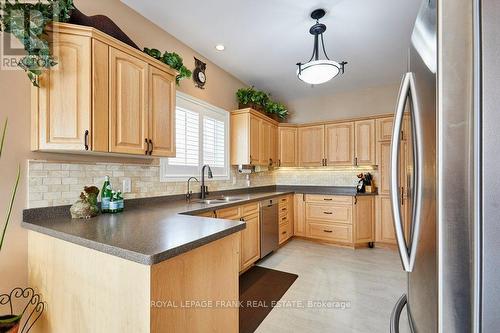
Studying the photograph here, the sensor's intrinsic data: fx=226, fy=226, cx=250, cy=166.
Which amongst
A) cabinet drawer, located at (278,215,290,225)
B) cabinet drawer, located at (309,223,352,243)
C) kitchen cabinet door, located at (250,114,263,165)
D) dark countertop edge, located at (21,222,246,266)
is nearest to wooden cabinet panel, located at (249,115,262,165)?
kitchen cabinet door, located at (250,114,263,165)

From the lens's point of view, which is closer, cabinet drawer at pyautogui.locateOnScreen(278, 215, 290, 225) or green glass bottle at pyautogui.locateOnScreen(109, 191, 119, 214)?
green glass bottle at pyautogui.locateOnScreen(109, 191, 119, 214)

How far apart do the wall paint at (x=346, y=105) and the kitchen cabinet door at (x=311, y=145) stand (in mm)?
370

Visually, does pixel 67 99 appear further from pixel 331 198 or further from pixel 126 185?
pixel 331 198

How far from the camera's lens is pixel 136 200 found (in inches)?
84.2

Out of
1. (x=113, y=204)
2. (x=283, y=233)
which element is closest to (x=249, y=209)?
(x=283, y=233)

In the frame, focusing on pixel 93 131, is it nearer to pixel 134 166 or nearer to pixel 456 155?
pixel 134 166

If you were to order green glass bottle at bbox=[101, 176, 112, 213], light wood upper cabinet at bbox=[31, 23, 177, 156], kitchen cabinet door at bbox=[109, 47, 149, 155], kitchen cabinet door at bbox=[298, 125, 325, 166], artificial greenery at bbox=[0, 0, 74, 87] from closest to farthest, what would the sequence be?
artificial greenery at bbox=[0, 0, 74, 87]
light wood upper cabinet at bbox=[31, 23, 177, 156]
kitchen cabinet door at bbox=[109, 47, 149, 155]
green glass bottle at bbox=[101, 176, 112, 213]
kitchen cabinet door at bbox=[298, 125, 325, 166]

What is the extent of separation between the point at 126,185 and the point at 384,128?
12.9ft

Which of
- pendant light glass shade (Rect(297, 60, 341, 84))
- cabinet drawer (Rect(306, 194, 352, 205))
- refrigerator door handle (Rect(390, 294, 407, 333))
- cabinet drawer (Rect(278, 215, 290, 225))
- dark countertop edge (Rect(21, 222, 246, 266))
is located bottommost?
cabinet drawer (Rect(278, 215, 290, 225))

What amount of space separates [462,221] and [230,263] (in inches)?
45.0

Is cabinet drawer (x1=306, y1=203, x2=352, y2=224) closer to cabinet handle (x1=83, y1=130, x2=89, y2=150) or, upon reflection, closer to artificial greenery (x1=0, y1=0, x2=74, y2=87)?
cabinet handle (x1=83, y1=130, x2=89, y2=150)

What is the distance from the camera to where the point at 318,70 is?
2.23m

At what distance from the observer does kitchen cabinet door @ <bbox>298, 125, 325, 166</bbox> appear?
4.36 m

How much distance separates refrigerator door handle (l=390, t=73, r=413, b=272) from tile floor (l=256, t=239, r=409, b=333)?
2.08 feet
